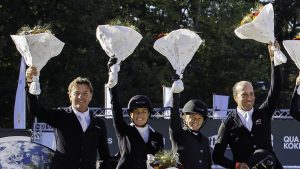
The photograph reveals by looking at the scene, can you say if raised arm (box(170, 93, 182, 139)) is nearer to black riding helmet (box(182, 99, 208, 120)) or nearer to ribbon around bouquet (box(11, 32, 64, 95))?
black riding helmet (box(182, 99, 208, 120))

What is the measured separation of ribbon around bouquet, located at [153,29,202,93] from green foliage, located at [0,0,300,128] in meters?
16.3

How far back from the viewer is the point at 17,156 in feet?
15.9

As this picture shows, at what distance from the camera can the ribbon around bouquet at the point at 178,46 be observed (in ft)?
20.1

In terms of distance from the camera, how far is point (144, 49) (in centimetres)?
2708

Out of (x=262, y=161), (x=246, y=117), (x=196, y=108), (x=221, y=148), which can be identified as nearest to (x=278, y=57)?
(x=246, y=117)

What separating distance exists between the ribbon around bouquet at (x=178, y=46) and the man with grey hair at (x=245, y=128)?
553mm

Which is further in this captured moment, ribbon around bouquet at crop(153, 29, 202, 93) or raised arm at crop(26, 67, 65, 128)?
ribbon around bouquet at crop(153, 29, 202, 93)

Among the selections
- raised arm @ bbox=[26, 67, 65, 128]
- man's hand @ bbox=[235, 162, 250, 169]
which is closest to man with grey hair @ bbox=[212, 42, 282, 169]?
man's hand @ bbox=[235, 162, 250, 169]

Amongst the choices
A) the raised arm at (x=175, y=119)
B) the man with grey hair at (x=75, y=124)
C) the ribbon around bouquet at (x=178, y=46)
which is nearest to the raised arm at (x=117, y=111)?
the man with grey hair at (x=75, y=124)

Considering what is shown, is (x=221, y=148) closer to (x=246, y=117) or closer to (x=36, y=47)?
(x=246, y=117)

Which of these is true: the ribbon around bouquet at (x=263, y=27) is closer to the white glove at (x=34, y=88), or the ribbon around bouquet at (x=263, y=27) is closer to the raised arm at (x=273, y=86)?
the raised arm at (x=273, y=86)

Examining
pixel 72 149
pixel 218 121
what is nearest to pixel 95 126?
Result: pixel 72 149

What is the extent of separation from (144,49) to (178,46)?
68.8 ft

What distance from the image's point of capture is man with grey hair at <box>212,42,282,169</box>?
6.12 meters
